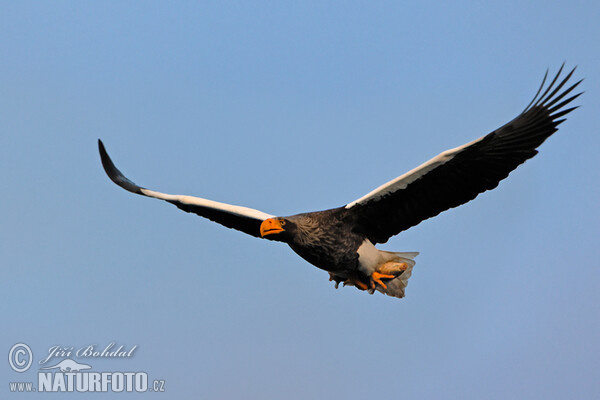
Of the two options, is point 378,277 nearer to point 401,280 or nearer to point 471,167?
point 401,280

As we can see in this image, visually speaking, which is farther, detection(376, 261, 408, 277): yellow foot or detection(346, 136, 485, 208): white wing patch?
detection(376, 261, 408, 277): yellow foot

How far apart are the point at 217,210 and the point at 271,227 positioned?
1.55m

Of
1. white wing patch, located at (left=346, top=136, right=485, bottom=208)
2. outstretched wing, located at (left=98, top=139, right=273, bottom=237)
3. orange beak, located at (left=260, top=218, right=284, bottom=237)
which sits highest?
outstretched wing, located at (left=98, top=139, right=273, bottom=237)

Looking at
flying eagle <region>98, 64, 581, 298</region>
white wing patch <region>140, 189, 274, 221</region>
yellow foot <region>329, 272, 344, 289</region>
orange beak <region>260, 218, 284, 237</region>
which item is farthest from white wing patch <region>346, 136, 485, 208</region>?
white wing patch <region>140, 189, 274, 221</region>

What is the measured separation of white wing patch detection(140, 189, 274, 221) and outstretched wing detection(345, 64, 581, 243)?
125 centimetres

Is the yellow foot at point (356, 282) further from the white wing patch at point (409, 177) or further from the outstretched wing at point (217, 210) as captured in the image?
the outstretched wing at point (217, 210)

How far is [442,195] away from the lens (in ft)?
31.4

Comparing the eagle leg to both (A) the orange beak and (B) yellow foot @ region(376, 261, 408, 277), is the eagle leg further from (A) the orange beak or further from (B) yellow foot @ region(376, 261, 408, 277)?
(A) the orange beak

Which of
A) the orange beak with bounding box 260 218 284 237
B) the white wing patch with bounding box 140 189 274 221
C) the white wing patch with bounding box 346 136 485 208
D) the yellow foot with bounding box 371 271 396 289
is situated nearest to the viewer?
the white wing patch with bounding box 346 136 485 208

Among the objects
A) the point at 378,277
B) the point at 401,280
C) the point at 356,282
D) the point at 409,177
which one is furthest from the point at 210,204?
the point at 409,177

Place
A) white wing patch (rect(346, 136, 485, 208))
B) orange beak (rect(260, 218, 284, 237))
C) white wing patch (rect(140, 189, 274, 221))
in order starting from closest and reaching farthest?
white wing patch (rect(346, 136, 485, 208)) < orange beak (rect(260, 218, 284, 237)) < white wing patch (rect(140, 189, 274, 221))

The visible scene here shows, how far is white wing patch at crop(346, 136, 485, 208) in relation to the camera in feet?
30.0

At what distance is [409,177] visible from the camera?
9.30 meters

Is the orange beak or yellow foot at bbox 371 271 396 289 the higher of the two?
the orange beak
